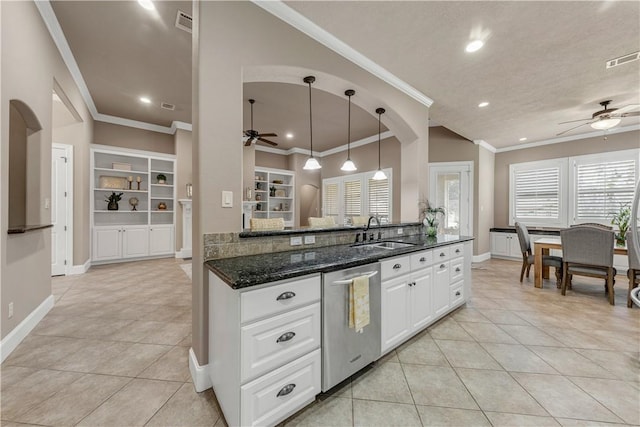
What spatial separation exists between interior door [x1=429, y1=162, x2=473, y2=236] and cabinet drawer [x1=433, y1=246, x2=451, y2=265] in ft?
10.9

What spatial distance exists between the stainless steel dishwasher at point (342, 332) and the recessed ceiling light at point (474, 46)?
2535mm

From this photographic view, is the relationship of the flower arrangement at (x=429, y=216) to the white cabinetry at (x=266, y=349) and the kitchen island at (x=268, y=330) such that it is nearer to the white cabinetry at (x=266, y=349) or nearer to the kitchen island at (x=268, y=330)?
the kitchen island at (x=268, y=330)

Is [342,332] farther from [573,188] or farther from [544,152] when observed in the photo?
[544,152]

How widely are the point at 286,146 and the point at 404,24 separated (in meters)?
5.65

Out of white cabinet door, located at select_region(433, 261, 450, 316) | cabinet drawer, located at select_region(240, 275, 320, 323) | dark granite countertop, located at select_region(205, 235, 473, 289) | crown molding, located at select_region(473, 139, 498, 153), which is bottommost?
white cabinet door, located at select_region(433, 261, 450, 316)

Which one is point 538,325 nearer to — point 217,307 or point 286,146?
point 217,307

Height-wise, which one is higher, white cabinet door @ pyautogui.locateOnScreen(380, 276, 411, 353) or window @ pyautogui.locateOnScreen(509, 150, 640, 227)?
window @ pyautogui.locateOnScreen(509, 150, 640, 227)

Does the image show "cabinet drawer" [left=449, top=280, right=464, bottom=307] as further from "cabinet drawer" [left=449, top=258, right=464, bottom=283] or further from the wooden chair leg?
the wooden chair leg

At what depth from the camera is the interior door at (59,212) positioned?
14.3 ft

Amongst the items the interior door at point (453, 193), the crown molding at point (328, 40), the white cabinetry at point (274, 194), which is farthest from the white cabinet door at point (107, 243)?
the interior door at point (453, 193)

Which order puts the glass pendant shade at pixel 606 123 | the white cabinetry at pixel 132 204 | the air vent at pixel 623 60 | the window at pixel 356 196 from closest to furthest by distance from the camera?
the air vent at pixel 623 60
the glass pendant shade at pixel 606 123
the white cabinetry at pixel 132 204
the window at pixel 356 196

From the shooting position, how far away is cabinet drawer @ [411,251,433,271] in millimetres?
2277

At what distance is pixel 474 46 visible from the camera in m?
2.61

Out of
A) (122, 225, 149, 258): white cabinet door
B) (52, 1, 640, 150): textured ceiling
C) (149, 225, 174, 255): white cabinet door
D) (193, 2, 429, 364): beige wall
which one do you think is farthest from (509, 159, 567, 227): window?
(122, 225, 149, 258): white cabinet door
